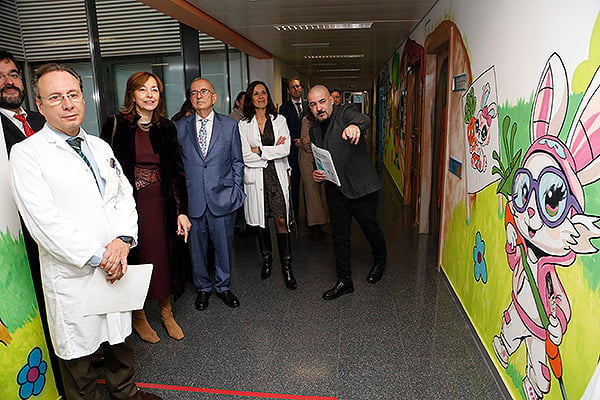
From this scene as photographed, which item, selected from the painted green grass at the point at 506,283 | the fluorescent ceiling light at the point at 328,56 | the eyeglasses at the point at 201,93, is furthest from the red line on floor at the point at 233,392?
the fluorescent ceiling light at the point at 328,56

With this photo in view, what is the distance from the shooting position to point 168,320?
3014mm

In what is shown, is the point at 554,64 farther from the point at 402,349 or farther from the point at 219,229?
the point at 219,229

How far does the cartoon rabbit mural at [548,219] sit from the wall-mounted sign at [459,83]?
1.30 meters

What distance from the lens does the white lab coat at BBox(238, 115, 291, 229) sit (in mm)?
3664

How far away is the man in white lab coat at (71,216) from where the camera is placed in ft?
5.67

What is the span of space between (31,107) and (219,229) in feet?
5.29

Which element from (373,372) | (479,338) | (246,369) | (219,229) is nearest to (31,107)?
(219,229)

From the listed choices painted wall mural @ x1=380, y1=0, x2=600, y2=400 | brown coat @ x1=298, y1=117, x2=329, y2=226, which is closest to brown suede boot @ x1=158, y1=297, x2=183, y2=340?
painted wall mural @ x1=380, y1=0, x2=600, y2=400

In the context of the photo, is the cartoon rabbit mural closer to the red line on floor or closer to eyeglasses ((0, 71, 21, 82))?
the red line on floor

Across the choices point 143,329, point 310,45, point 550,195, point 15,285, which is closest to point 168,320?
point 143,329

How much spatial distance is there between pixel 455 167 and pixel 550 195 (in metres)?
1.70

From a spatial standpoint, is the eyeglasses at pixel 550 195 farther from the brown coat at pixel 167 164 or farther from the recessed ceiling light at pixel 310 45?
the recessed ceiling light at pixel 310 45

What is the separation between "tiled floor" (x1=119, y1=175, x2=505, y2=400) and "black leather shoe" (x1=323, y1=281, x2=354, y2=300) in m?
0.05

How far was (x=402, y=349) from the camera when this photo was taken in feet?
9.09
